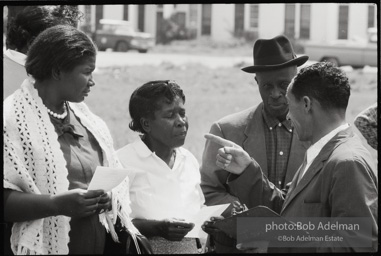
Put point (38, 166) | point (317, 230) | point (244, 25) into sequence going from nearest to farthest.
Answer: point (38, 166) < point (317, 230) < point (244, 25)

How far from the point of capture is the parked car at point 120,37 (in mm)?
4820

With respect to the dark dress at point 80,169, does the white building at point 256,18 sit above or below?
above

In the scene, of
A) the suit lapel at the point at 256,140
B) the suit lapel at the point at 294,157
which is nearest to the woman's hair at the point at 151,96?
the suit lapel at the point at 256,140

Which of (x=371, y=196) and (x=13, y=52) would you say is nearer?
(x=371, y=196)

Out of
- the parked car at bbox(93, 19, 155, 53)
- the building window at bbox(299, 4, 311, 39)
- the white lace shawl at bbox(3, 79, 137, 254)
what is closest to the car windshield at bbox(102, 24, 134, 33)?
the parked car at bbox(93, 19, 155, 53)

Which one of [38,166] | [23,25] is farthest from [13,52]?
[38,166]

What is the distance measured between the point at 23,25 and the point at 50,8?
0.17 m

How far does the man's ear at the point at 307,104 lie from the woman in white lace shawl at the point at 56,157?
91 centimetres

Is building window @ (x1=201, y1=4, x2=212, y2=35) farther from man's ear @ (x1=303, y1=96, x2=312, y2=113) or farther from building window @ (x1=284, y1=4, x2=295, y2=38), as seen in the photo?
man's ear @ (x1=303, y1=96, x2=312, y2=113)

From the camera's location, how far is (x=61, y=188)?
9.43 feet

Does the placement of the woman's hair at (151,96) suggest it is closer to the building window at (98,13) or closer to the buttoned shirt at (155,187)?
the buttoned shirt at (155,187)

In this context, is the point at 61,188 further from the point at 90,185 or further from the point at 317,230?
the point at 317,230

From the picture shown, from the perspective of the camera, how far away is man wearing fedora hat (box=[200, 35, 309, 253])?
354 cm

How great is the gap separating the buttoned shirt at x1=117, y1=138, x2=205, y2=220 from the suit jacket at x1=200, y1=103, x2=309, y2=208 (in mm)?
170
